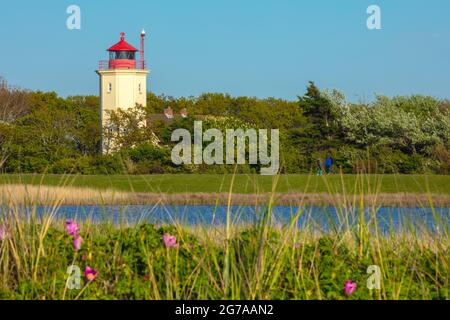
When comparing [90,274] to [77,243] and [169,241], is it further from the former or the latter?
[169,241]

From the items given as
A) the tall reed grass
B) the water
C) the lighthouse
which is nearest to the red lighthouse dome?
the lighthouse

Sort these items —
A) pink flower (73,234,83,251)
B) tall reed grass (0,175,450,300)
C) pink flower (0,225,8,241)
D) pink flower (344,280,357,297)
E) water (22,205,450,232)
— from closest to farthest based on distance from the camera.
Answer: pink flower (344,280,357,297)
tall reed grass (0,175,450,300)
pink flower (73,234,83,251)
pink flower (0,225,8,241)
water (22,205,450,232)

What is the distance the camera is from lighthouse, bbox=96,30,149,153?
46.4 meters

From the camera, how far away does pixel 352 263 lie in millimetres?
6871

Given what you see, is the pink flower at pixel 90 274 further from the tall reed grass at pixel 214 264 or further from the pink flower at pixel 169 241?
the pink flower at pixel 169 241

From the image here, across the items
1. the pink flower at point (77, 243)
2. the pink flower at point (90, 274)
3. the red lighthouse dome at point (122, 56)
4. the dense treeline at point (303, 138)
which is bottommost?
the pink flower at point (90, 274)

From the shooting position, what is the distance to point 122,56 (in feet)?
156

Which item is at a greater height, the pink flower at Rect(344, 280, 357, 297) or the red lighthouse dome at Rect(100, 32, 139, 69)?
the red lighthouse dome at Rect(100, 32, 139, 69)

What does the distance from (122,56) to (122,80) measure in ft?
5.58

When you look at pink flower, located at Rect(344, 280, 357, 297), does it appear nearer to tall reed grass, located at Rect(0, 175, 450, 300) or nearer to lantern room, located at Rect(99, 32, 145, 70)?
tall reed grass, located at Rect(0, 175, 450, 300)

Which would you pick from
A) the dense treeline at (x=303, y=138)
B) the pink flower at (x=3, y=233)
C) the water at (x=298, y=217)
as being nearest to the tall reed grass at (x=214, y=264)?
the pink flower at (x=3, y=233)

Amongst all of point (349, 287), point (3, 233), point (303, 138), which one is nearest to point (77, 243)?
point (3, 233)

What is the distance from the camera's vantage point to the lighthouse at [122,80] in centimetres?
4641
